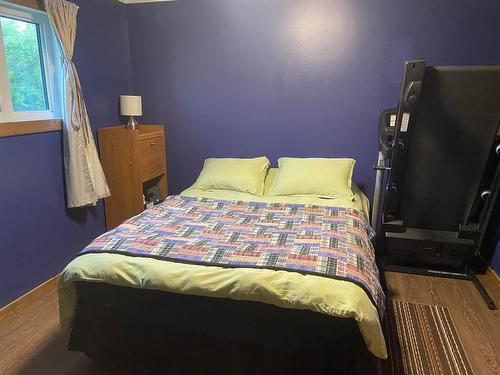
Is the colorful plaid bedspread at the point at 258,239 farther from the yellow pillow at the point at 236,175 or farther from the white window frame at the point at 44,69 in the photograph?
the white window frame at the point at 44,69

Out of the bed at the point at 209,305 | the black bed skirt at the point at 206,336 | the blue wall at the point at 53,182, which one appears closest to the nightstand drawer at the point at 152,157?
the blue wall at the point at 53,182

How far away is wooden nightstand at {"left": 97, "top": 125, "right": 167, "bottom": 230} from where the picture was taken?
2980 mm

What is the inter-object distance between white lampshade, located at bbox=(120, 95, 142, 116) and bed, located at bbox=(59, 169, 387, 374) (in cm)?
173

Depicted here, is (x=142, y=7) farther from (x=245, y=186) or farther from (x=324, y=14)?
(x=245, y=186)

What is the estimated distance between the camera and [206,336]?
1578 mm

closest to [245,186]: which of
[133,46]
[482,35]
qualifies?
[133,46]

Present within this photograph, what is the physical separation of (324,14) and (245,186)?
1.61 meters

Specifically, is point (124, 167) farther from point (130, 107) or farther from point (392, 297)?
point (392, 297)

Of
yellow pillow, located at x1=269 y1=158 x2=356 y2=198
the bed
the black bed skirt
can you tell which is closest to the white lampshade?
yellow pillow, located at x1=269 y1=158 x2=356 y2=198

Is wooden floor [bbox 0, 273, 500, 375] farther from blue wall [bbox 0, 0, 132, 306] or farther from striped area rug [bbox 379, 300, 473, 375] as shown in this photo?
blue wall [bbox 0, 0, 132, 306]

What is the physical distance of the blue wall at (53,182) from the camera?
2.21 metres

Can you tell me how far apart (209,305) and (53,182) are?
1709 mm

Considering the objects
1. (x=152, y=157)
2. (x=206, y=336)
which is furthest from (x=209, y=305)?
(x=152, y=157)

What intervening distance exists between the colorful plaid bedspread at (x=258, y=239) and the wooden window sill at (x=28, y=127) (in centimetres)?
94
